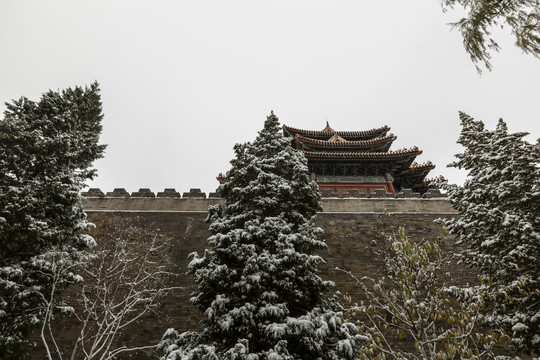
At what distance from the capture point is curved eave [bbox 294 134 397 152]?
1647 centimetres

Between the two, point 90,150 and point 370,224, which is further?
point 370,224

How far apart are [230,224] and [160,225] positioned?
5994 millimetres

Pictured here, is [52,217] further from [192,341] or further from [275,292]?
[275,292]

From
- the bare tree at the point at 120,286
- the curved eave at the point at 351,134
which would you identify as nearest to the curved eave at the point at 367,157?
the curved eave at the point at 351,134

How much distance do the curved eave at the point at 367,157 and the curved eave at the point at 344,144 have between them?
1658 millimetres

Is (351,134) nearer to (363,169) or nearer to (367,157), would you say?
(363,169)

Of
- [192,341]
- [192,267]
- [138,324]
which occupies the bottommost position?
[138,324]

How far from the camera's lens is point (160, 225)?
36.0 ft

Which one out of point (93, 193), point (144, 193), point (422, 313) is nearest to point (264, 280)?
point (422, 313)

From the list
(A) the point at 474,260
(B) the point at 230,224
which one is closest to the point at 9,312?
(B) the point at 230,224

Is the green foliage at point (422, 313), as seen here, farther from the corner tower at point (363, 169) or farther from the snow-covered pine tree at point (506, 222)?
the corner tower at point (363, 169)

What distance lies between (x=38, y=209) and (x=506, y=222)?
9269 millimetres

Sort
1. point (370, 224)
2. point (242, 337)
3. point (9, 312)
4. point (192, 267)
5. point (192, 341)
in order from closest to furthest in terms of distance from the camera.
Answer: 1. point (242, 337)
2. point (192, 341)
3. point (192, 267)
4. point (9, 312)
5. point (370, 224)

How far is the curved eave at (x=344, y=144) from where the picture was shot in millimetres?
16469
